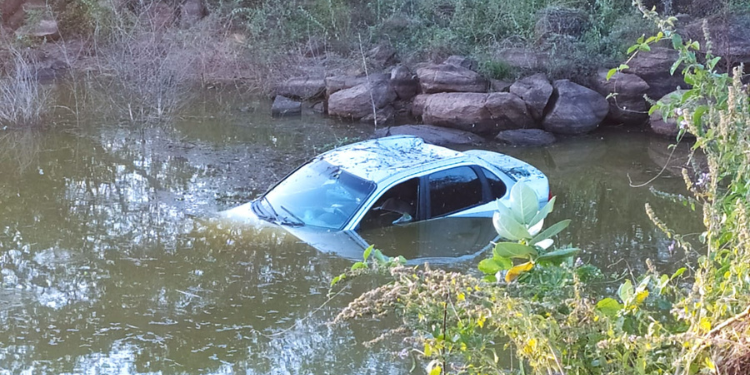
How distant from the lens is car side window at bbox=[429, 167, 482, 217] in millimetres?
7816

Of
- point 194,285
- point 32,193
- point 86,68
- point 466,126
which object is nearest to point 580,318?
point 194,285

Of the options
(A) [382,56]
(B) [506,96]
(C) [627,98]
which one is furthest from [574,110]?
(A) [382,56]

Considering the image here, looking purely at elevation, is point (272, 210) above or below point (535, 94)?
above

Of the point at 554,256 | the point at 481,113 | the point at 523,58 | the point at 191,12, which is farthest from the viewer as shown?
the point at 191,12

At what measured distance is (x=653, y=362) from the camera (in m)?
2.10

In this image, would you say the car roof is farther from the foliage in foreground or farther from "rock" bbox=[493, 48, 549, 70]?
"rock" bbox=[493, 48, 549, 70]

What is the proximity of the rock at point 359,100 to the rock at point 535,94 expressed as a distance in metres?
2.86

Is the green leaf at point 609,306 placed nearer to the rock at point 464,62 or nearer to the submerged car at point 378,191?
the submerged car at point 378,191

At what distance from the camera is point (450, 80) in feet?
52.0

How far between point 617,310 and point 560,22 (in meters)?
17.0

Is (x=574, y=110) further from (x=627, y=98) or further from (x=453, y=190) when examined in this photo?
(x=453, y=190)

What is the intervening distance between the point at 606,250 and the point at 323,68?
1199cm

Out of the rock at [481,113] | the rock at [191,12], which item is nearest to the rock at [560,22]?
the rock at [481,113]

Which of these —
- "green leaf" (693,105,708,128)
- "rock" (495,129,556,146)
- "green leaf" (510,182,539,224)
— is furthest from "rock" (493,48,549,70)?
"green leaf" (510,182,539,224)
